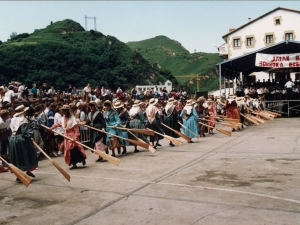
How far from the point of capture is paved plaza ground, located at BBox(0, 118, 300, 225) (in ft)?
19.3

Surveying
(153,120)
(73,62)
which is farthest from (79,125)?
(73,62)

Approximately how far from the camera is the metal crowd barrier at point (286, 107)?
24.2 m

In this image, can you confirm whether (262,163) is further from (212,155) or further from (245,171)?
(212,155)

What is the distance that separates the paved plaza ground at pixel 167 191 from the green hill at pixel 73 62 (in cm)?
2563

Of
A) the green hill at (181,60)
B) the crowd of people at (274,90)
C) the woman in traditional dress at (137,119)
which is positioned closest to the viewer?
the woman in traditional dress at (137,119)

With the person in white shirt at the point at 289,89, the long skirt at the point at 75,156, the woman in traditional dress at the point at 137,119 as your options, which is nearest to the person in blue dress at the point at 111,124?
the woman in traditional dress at the point at 137,119

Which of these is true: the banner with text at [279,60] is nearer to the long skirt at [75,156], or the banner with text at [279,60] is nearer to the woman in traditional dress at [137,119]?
the woman in traditional dress at [137,119]

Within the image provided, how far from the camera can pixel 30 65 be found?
3612 centimetres

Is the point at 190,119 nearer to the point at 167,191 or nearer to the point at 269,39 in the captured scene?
the point at 167,191

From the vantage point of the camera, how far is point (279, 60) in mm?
21953

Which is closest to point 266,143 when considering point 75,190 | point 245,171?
point 245,171

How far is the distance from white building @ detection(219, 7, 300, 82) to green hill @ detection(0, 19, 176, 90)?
456 inches

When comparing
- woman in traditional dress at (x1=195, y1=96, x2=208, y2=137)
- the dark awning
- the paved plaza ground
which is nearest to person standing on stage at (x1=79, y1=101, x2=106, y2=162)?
the paved plaza ground

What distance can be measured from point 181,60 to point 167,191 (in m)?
88.9
